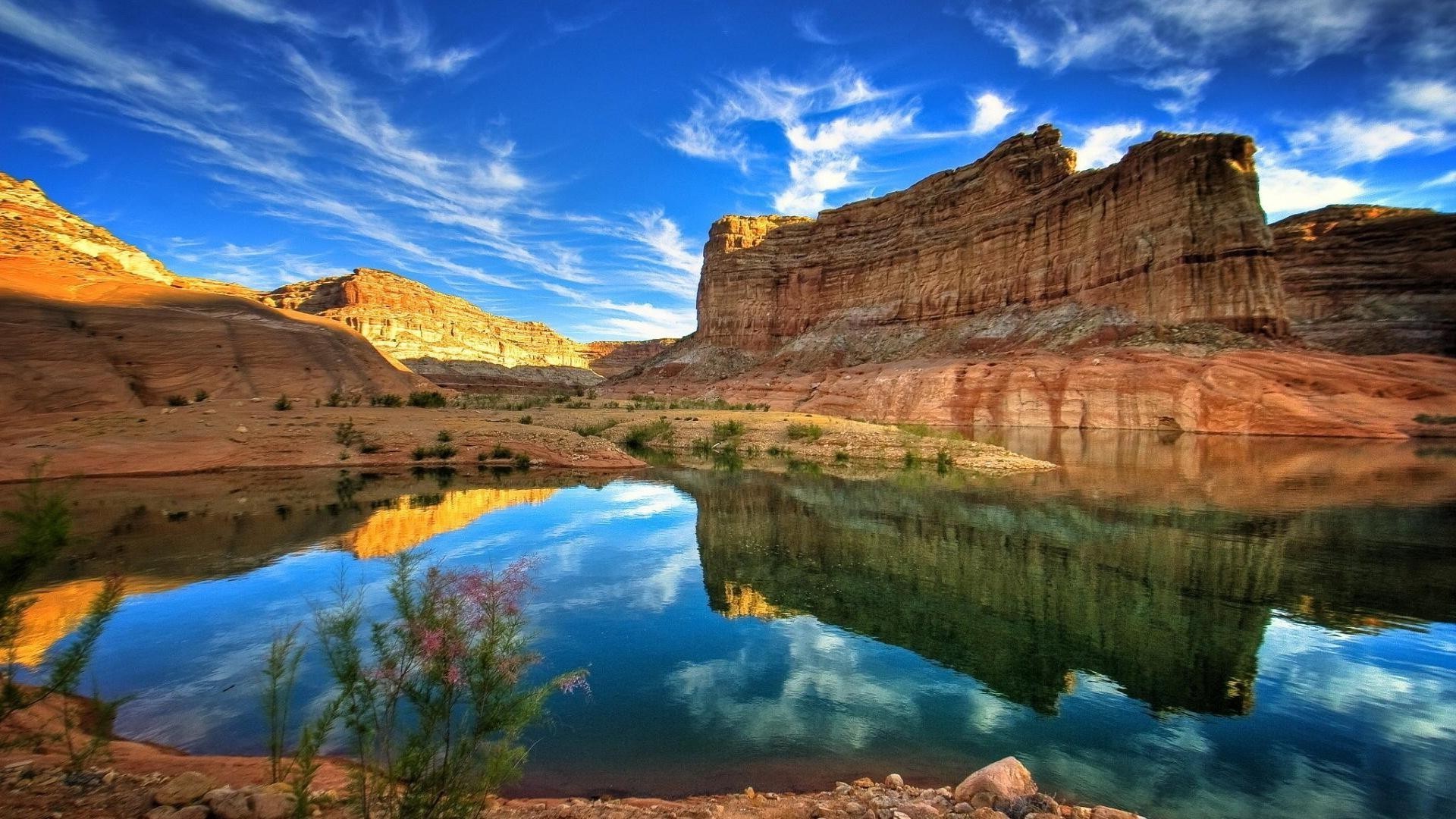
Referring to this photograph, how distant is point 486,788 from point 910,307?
70.4m

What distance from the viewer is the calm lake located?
469 cm

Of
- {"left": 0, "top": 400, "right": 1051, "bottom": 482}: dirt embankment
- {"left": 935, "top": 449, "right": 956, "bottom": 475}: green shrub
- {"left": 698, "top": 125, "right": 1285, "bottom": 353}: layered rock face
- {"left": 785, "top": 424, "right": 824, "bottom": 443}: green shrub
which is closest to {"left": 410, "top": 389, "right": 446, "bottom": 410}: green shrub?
{"left": 0, "top": 400, "right": 1051, "bottom": 482}: dirt embankment

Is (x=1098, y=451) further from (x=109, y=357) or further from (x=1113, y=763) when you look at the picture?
(x=109, y=357)

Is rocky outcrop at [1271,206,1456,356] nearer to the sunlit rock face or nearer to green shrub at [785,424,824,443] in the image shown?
green shrub at [785,424,824,443]

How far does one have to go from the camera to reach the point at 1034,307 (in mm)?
56094

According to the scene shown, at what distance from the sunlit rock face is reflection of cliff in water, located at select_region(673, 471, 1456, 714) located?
5.38 m

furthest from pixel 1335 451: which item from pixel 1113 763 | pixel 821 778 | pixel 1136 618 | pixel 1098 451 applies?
pixel 821 778

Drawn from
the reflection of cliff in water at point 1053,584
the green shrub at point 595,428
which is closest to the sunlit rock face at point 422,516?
the reflection of cliff in water at point 1053,584

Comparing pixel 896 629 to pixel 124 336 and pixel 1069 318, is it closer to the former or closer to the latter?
pixel 124 336

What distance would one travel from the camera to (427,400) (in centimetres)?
3250

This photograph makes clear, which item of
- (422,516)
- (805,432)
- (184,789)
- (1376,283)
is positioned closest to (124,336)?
(422,516)

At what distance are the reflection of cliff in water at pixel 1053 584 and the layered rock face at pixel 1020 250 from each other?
39367 millimetres

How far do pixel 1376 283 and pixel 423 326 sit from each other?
129m

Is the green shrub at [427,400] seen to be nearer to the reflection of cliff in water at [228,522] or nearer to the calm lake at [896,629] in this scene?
the reflection of cliff in water at [228,522]
